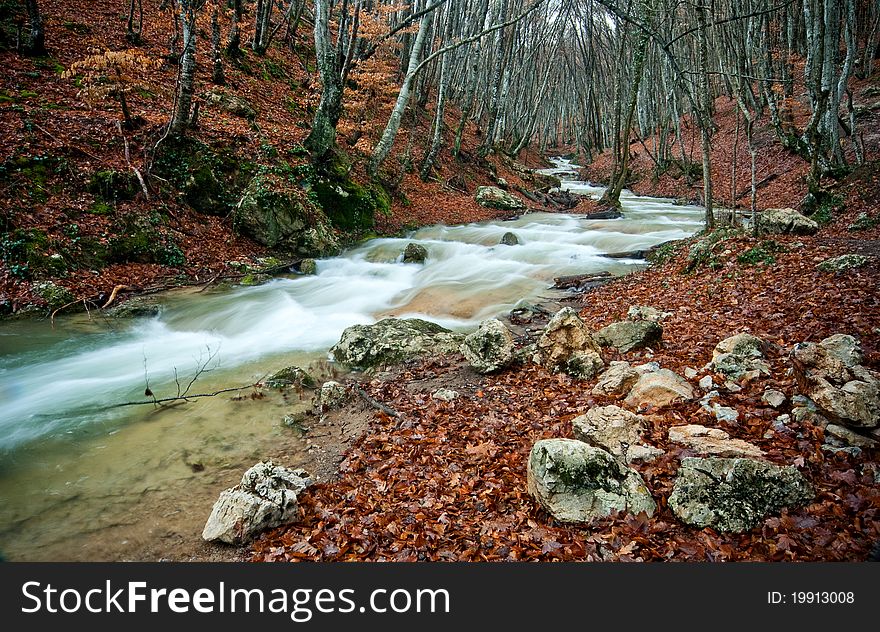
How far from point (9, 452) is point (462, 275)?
30.4ft

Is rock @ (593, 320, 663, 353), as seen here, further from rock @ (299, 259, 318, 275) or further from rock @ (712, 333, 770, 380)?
rock @ (299, 259, 318, 275)

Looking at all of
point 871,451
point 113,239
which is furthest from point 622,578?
point 113,239

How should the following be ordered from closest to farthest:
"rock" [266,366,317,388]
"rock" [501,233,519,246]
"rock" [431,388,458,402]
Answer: "rock" [431,388,458,402] → "rock" [266,366,317,388] → "rock" [501,233,519,246]

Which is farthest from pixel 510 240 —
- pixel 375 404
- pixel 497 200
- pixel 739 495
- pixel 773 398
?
pixel 739 495

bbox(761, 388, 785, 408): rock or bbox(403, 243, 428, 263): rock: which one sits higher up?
bbox(403, 243, 428, 263): rock

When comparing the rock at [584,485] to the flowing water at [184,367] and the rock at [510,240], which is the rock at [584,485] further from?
the rock at [510,240]

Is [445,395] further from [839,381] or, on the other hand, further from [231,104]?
[231,104]

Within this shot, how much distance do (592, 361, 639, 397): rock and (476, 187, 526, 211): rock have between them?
1535 centimetres

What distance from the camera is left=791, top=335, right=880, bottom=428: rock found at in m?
3.34

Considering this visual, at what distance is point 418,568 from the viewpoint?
2.85 meters

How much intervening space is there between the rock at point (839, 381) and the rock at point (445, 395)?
141 inches

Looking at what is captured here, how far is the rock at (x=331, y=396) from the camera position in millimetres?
5625

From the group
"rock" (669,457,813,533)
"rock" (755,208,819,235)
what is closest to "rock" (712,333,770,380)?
"rock" (669,457,813,533)

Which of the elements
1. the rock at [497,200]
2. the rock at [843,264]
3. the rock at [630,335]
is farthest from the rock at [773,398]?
the rock at [497,200]
